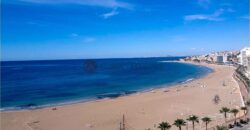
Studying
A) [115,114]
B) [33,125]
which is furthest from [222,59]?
[33,125]

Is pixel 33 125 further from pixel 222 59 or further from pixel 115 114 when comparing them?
pixel 222 59

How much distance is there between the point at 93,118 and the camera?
32.6 m

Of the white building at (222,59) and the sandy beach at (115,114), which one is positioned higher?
the white building at (222,59)

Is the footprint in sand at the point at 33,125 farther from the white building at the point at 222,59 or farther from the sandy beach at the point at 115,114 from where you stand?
the white building at the point at 222,59

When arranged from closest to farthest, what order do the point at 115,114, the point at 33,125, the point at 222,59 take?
the point at 33,125, the point at 115,114, the point at 222,59

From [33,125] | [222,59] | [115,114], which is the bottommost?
[33,125]

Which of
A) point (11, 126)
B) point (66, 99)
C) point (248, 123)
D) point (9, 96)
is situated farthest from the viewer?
point (9, 96)

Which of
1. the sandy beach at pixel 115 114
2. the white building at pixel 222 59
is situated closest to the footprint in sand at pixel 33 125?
the sandy beach at pixel 115 114

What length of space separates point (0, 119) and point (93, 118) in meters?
10.4

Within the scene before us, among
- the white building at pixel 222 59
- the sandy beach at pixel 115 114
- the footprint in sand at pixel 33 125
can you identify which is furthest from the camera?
the white building at pixel 222 59

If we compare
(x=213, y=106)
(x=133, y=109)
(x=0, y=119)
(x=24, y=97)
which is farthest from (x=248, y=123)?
(x=24, y=97)

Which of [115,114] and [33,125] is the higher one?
[115,114]

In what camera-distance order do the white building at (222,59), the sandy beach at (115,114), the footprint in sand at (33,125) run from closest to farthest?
the footprint in sand at (33,125) < the sandy beach at (115,114) < the white building at (222,59)

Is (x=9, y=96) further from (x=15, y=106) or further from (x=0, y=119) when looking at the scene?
(x=0, y=119)
